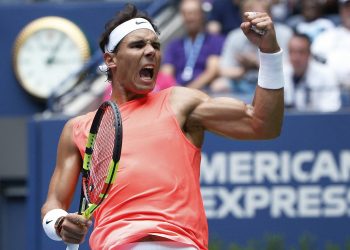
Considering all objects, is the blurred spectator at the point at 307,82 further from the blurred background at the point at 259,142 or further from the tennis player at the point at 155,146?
the tennis player at the point at 155,146

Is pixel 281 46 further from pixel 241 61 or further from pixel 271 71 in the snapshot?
pixel 271 71

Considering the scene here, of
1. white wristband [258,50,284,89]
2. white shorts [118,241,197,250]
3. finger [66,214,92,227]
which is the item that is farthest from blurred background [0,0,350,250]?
finger [66,214,92,227]

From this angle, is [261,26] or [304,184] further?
[304,184]

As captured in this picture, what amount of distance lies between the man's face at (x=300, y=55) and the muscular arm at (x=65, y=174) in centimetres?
360

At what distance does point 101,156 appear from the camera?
5148mm

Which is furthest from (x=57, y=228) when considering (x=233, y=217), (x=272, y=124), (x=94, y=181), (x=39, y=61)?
(x=39, y=61)

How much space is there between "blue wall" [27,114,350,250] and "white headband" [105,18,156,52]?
3127 millimetres

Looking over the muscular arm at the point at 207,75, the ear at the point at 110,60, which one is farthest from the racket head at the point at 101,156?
the muscular arm at the point at 207,75

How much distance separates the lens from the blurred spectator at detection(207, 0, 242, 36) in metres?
10.3

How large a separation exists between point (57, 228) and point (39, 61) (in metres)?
6.35

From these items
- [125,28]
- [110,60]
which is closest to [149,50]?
[125,28]

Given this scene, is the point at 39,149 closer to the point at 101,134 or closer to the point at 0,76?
the point at 0,76

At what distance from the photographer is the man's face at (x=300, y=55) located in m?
8.90

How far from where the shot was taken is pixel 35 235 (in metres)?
9.13
